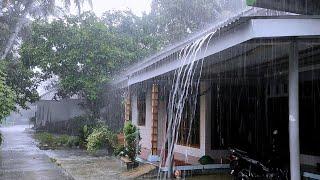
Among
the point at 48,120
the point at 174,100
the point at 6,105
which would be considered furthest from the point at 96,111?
the point at 48,120

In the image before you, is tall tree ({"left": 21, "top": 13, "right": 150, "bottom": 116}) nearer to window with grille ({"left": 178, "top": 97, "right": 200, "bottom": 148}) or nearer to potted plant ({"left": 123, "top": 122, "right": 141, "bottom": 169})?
window with grille ({"left": 178, "top": 97, "right": 200, "bottom": 148})

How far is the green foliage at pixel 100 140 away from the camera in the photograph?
704 inches

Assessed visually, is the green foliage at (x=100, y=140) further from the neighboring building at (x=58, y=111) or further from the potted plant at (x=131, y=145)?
the neighboring building at (x=58, y=111)

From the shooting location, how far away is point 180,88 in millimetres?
11531

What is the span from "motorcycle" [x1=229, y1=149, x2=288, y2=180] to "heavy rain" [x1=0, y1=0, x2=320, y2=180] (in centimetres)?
2

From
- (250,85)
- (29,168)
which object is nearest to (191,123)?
(250,85)

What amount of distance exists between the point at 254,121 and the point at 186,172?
116 inches

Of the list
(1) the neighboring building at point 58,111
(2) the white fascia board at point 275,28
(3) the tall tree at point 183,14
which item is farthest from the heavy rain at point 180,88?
(1) the neighboring building at point 58,111

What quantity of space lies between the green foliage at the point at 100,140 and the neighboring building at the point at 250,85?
112 inches

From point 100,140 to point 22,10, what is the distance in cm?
1239

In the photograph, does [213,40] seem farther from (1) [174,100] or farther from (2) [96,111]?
(2) [96,111]

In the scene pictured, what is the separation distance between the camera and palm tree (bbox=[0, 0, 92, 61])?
24.9 meters

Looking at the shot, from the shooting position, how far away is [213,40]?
622cm

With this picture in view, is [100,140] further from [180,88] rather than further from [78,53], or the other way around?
[180,88]
